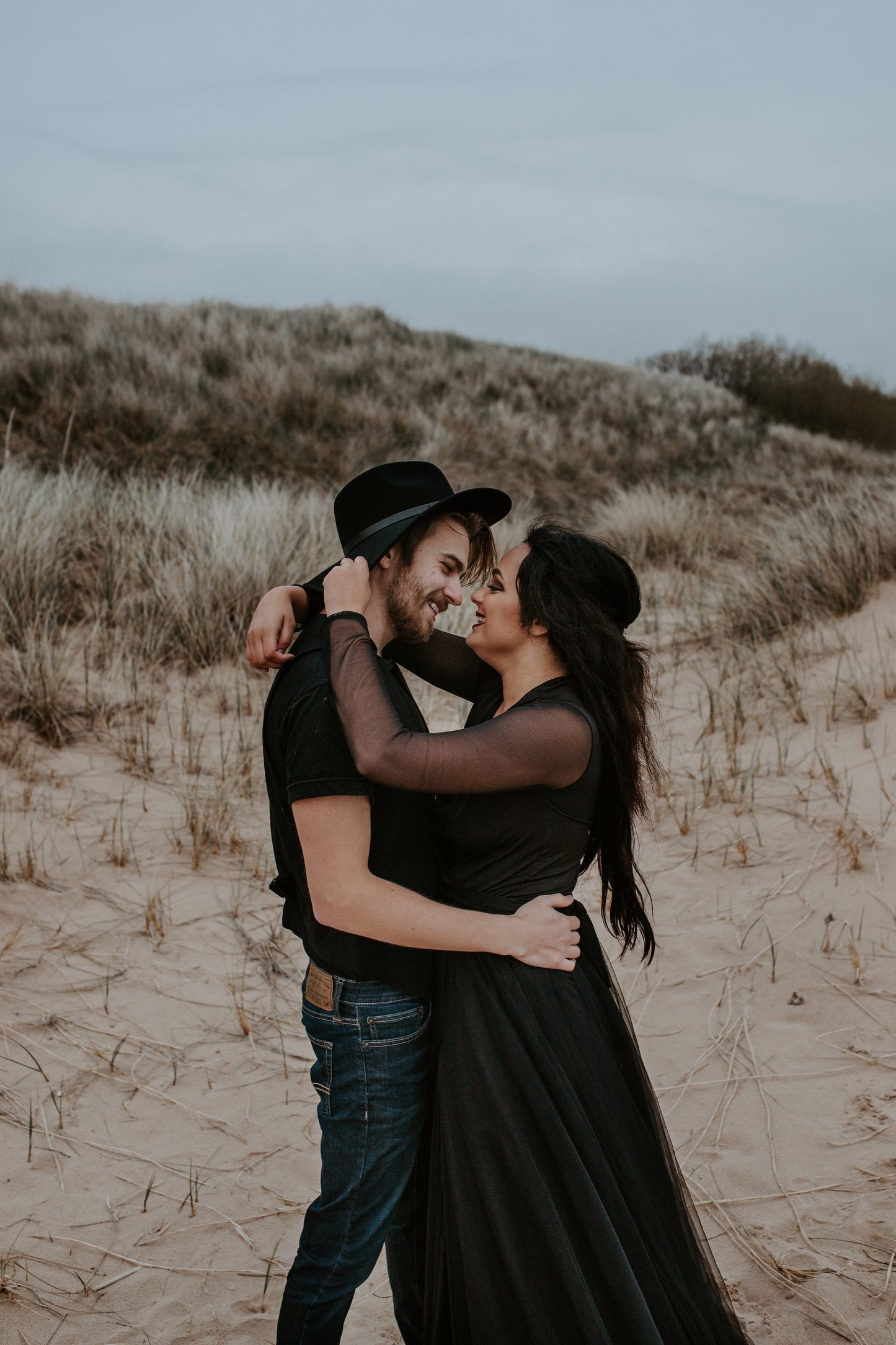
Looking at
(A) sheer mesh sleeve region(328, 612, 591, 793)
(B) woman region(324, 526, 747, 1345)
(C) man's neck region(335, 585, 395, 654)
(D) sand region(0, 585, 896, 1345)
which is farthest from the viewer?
(D) sand region(0, 585, 896, 1345)

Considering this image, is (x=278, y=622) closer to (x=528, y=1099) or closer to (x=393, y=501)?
(x=393, y=501)

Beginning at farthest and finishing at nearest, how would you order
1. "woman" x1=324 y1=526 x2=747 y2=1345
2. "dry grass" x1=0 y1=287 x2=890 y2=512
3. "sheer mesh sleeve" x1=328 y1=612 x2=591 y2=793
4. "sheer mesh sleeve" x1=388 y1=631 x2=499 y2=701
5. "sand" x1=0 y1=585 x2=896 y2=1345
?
"dry grass" x1=0 y1=287 x2=890 y2=512
"sand" x1=0 y1=585 x2=896 y2=1345
"sheer mesh sleeve" x1=388 y1=631 x2=499 y2=701
"woman" x1=324 y1=526 x2=747 y2=1345
"sheer mesh sleeve" x1=328 y1=612 x2=591 y2=793

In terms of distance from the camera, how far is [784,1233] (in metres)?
2.81

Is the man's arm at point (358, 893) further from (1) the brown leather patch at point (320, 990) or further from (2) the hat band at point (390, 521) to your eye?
(2) the hat band at point (390, 521)

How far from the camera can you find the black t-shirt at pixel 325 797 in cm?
169

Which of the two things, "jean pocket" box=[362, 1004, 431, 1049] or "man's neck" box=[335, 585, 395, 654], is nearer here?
"jean pocket" box=[362, 1004, 431, 1049]

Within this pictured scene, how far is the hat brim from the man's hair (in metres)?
0.02

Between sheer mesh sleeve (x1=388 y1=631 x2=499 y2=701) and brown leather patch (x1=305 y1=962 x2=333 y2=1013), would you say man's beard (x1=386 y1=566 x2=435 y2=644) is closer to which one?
sheer mesh sleeve (x1=388 y1=631 x2=499 y2=701)

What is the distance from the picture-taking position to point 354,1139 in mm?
1815

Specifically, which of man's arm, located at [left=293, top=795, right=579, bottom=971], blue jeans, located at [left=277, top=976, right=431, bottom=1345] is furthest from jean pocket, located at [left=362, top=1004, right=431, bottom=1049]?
man's arm, located at [left=293, top=795, right=579, bottom=971]

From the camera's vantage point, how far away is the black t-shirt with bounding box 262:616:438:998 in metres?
1.69

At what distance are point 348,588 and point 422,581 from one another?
23 centimetres

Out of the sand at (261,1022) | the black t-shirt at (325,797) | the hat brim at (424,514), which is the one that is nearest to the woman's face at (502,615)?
the hat brim at (424,514)

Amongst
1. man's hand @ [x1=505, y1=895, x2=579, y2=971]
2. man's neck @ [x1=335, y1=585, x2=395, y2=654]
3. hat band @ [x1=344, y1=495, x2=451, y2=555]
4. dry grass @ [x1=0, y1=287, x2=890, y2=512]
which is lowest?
dry grass @ [x1=0, y1=287, x2=890, y2=512]
